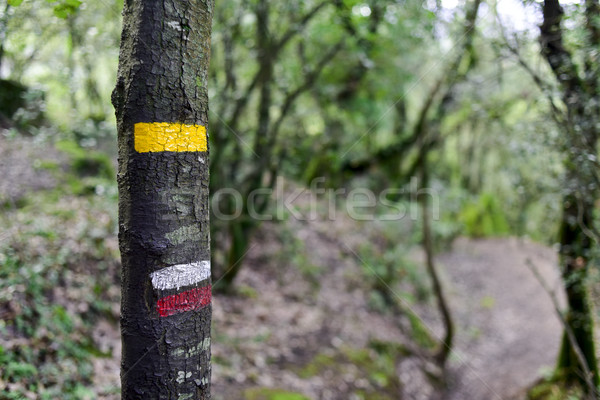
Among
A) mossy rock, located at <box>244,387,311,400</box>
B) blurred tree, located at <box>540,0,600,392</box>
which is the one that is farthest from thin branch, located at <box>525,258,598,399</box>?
mossy rock, located at <box>244,387,311,400</box>

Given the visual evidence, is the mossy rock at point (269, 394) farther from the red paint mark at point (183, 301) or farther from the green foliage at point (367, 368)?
the red paint mark at point (183, 301)

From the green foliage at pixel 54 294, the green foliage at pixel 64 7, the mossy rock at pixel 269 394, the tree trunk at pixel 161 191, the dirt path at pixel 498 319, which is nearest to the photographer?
the tree trunk at pixel 161 191

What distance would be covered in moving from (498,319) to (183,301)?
9860 mm

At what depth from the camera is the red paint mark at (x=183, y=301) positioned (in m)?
1.35

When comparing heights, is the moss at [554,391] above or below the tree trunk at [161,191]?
below

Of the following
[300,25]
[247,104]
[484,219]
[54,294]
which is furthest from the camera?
[484,219]

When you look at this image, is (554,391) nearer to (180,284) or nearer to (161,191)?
(180,284)

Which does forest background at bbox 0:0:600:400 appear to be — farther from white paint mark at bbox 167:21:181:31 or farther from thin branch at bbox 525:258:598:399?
white paint mark at bbox 167:21:181:31

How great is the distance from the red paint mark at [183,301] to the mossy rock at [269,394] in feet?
9.95

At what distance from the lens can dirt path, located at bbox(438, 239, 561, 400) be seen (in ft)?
22.1

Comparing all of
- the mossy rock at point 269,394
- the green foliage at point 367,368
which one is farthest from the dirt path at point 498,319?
the mossy rock at point 269,394

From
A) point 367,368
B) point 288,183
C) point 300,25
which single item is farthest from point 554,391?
point 288,183

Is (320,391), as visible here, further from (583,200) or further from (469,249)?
(469,249)

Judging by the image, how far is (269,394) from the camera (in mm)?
4129
